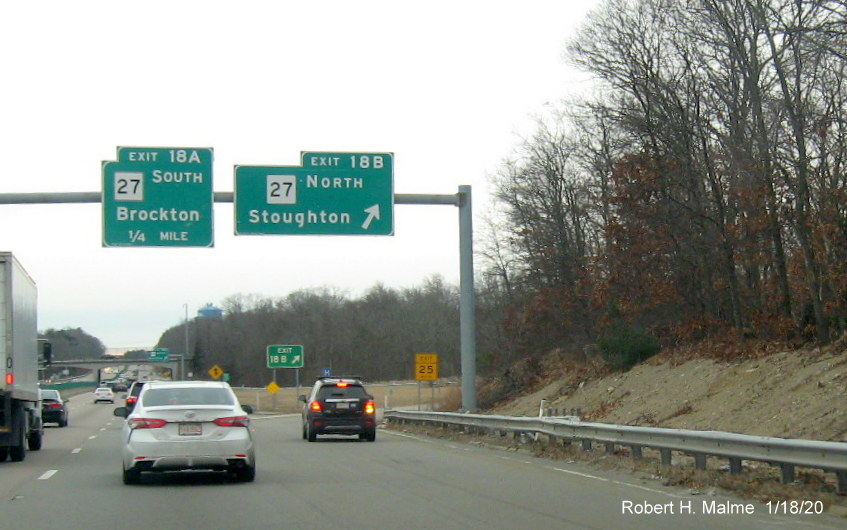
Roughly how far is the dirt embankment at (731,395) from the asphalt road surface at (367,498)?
6.25 meters

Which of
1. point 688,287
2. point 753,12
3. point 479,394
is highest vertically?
point 753,12

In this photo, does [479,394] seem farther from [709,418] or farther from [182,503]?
[182,503]

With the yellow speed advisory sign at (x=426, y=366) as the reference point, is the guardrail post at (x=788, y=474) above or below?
below

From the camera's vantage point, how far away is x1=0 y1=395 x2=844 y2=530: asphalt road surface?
11.1 metres

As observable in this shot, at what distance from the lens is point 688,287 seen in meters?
35.3

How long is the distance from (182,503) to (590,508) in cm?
509

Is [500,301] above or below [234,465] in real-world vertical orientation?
above

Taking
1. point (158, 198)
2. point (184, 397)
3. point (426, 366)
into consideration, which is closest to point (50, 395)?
point (426, 366)

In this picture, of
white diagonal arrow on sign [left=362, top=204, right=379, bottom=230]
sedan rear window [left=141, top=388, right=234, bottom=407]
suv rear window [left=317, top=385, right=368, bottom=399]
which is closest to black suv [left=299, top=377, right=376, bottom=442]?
suv rear window [left=317, top=385, right=368, bottom=399]

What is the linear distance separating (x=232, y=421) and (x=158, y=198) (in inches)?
404

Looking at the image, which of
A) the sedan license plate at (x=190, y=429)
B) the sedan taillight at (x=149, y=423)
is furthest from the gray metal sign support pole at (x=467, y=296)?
the sedan taillight at (x=149, y=423)

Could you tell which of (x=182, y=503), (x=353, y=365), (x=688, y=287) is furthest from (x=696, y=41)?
(x=353, y=365)

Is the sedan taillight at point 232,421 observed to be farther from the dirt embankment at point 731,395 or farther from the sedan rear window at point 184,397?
the dirt embankment at point 731,395

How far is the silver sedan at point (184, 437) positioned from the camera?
14617 mm
